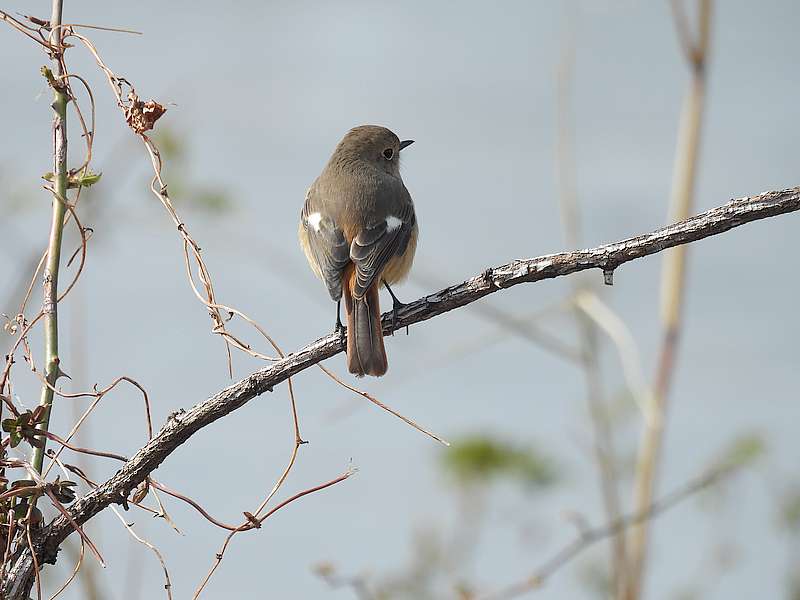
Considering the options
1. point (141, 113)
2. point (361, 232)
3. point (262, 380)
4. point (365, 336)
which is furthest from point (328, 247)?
point (262, 380)

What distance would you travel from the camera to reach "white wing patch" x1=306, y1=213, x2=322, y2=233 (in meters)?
4.14

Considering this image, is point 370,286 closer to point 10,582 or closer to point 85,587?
point 85,587

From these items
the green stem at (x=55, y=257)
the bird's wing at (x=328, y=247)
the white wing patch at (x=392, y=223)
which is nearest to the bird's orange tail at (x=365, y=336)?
the bird's wing at (x=328, y=247)

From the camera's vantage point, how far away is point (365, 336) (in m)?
3.38

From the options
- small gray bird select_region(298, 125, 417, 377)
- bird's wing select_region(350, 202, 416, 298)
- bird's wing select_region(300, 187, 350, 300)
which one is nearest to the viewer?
small gray bird select_region(298, 125, 417, 377)

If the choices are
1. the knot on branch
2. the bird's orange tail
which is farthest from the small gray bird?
the knot on branch

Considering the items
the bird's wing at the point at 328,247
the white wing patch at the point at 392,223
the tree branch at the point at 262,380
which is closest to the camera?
the tree branch at the point at 262,380

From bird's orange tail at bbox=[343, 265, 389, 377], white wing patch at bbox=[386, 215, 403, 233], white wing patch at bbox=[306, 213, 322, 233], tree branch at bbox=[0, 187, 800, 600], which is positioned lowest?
tree branch at bbox=[0, 187, 800, 600]

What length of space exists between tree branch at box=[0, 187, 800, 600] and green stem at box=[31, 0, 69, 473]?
12cm

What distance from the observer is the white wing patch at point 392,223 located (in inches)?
161

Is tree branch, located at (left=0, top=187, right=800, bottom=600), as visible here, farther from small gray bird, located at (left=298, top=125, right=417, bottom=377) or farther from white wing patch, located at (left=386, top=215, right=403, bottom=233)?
white wing patch, located at (left=386, top=215, right=403, bottom=233)

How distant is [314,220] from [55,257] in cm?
236

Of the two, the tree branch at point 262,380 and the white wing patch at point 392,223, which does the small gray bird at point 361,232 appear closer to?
the white wing patch at point 392,223

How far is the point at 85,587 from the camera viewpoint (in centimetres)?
326
